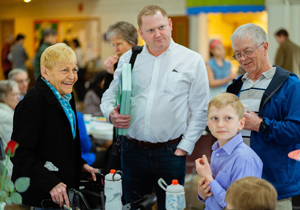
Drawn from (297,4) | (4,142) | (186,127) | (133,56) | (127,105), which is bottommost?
(4,142)

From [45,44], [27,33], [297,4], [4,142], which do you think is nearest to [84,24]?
[27,33]

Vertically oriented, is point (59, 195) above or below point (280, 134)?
below

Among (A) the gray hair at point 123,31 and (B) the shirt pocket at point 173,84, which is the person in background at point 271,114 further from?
(A) the gray hair at point 123,31

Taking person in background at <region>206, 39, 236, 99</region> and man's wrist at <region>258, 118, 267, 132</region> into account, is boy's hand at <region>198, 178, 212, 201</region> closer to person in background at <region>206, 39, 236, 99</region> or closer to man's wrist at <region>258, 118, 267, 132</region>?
man's wrist at <region>258, 118, 267, 132</region>

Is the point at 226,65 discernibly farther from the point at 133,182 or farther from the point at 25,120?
the point at 25,120

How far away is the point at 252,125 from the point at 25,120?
1.17m

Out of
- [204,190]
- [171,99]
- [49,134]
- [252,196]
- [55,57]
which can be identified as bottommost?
[204,190]

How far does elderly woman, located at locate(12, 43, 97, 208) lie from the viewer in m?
1.88

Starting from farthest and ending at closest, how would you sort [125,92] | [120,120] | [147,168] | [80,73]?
[80,73] < [147,168] < [120,120] < [125,92]

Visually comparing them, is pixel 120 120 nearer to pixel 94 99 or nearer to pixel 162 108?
pixel 162 108

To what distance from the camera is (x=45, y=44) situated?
7273 mm

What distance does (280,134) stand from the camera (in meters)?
1.97

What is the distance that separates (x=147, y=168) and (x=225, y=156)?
72cm

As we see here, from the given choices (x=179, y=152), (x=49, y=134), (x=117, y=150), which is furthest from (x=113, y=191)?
(x=117, y=150)
